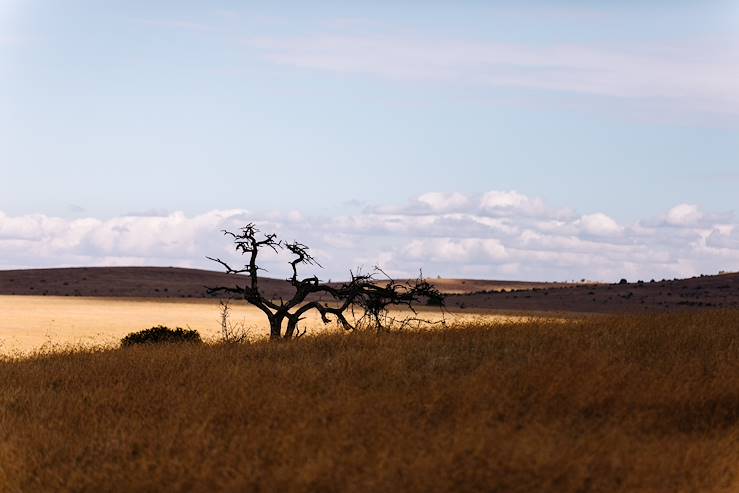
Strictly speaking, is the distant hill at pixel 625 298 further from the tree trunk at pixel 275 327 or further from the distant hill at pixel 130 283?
the tree trunk at pixel 275 327

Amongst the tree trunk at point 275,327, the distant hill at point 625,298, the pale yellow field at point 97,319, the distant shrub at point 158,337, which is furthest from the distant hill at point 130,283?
the tree trunk at point 275,327

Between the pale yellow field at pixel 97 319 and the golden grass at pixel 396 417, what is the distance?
407 inches

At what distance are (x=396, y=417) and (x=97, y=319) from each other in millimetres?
34402

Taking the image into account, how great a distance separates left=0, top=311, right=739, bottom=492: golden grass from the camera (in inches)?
330

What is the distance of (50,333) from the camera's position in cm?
3394

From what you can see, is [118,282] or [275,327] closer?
[275,327]

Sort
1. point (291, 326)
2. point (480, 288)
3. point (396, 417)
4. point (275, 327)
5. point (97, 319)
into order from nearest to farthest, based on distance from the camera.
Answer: point (396, 417), point (291, 326), point (275, 327), point (97, 319), point (480, 288)

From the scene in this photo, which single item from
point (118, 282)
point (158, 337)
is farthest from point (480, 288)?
point (158, 337)

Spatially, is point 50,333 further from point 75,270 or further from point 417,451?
point 75,270

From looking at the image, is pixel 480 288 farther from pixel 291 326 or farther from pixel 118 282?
pixel 291 326

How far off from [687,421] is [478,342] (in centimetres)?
475

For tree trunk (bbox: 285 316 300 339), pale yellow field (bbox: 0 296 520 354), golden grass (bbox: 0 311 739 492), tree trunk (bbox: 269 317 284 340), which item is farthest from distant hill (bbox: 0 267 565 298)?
golden grass (bbox: 0 311 739 492)

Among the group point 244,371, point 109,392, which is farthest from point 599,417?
point 109,392

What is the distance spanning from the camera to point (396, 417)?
33.1ft
